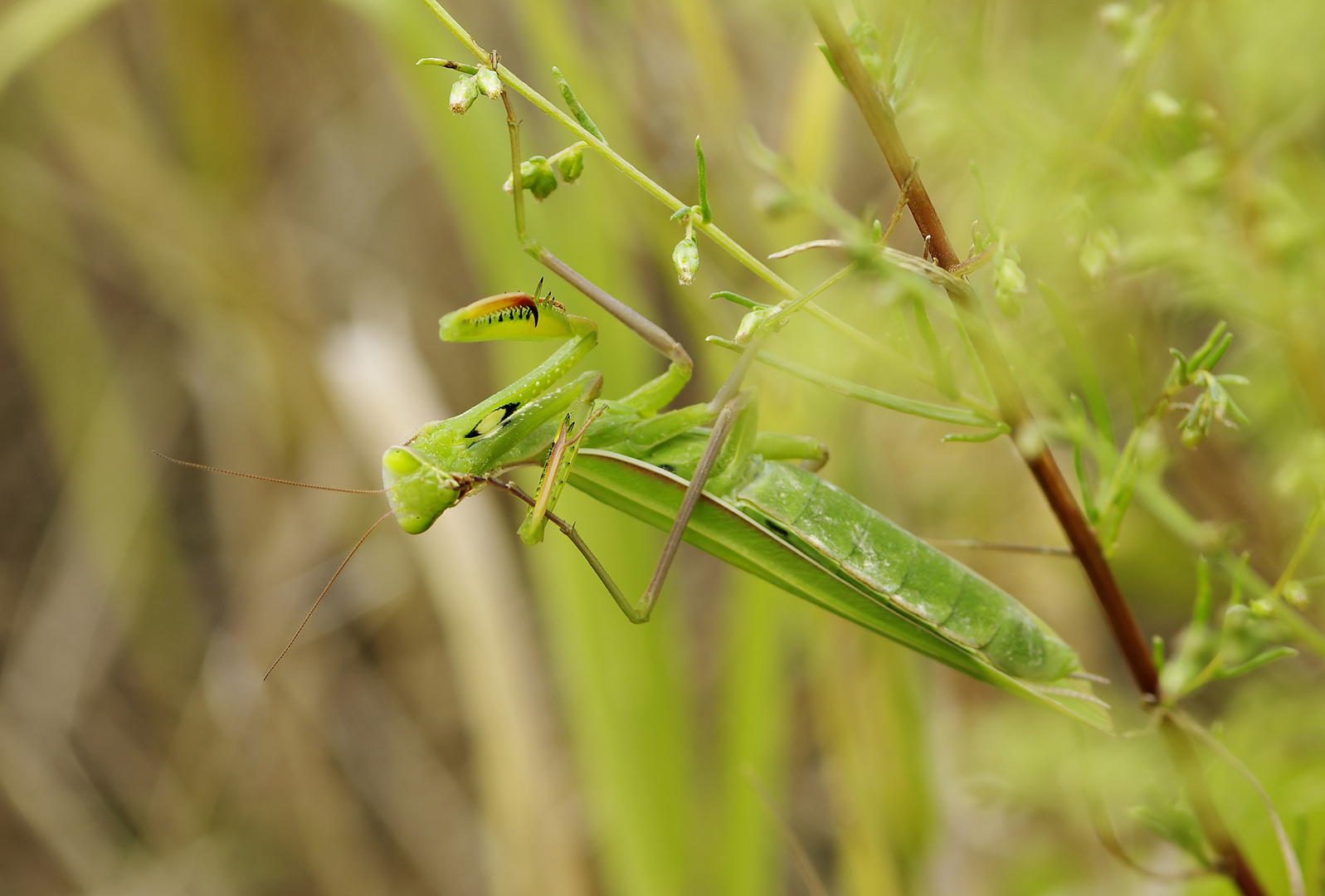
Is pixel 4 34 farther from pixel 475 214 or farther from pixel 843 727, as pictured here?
pixel 843 727

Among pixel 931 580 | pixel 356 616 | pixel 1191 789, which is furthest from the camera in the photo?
pixel 356 616

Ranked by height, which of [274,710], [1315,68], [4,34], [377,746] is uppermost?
[4,34]

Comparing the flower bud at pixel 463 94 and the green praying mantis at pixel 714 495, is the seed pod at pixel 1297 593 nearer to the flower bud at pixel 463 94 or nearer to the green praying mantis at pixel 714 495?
the green praying mantis at pixel 714 495

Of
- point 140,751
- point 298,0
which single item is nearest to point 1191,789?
point 140,751

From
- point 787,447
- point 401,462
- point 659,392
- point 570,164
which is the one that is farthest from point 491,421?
point 570,164

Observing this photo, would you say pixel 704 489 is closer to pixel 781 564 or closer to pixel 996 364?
pixel 781 564

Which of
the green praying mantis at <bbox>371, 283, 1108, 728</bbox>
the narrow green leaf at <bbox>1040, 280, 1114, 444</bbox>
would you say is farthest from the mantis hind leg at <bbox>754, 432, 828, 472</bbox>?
the narrow green leaf at <bbox>1040, 280, 1114, 444</bbox>
